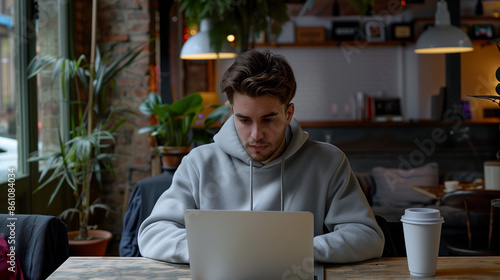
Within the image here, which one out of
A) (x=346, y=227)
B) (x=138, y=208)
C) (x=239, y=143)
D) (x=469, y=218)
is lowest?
(x=469, y=218)

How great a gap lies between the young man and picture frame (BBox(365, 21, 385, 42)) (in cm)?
610

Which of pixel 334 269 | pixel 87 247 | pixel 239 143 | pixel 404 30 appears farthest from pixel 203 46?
pixel 404 30

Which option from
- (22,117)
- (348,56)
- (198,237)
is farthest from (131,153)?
(348,56)

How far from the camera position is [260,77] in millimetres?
1683

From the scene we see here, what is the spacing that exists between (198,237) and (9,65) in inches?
100

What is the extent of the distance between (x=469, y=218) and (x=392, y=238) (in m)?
1.58

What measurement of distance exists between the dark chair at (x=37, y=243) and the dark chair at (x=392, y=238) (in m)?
1.01

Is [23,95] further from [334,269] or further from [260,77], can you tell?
[334,269]

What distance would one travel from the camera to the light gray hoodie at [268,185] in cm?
170

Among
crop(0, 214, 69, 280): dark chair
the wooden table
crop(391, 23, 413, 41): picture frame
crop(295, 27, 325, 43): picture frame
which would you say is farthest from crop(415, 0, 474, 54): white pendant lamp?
crop(0, 214, 69, 280): dark chair

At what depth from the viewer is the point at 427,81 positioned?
7.71 m

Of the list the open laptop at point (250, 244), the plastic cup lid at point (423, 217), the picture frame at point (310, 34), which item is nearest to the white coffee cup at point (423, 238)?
the plastic cup lid at point (423, 217)

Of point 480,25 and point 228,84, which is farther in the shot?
point 480,25

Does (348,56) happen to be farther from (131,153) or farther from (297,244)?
(297,244)
